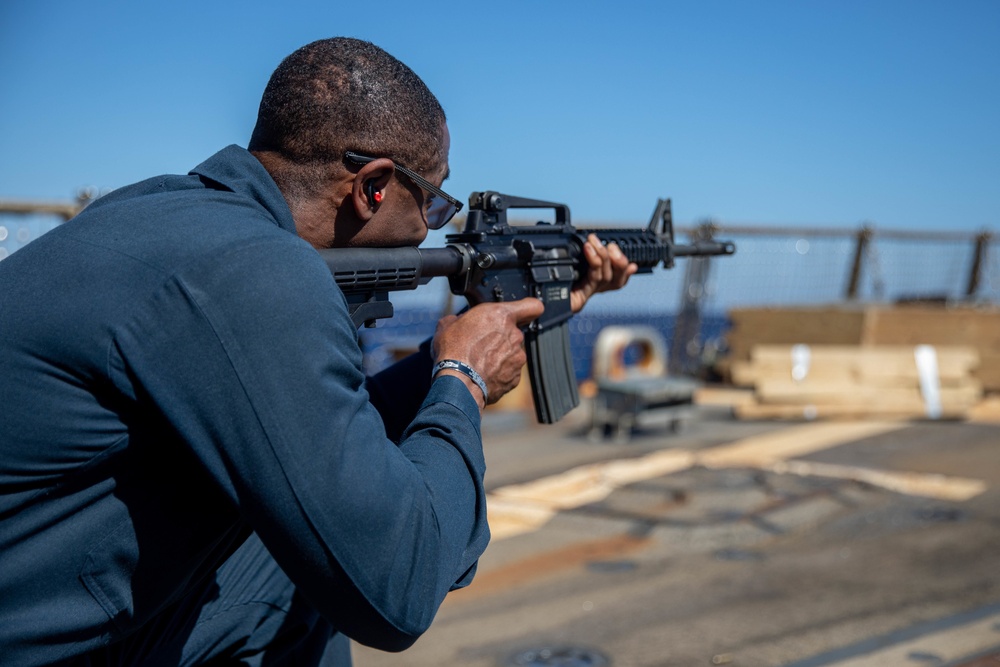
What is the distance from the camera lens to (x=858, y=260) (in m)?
12.5

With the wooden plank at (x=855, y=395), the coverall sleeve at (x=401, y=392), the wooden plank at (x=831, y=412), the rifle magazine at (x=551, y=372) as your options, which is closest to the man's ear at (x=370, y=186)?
the coverall sleeve at (x=401, y=392)

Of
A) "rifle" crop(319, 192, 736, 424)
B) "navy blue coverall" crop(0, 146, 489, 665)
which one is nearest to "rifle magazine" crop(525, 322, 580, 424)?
"rifle" crop(319, 192, 736, 424)

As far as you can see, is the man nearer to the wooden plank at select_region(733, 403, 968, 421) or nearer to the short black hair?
the short black hair

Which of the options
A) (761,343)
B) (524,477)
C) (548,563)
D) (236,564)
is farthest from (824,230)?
(236,564)

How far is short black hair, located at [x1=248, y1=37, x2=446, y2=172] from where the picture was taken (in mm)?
1937

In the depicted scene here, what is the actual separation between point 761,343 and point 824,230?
2.08 m

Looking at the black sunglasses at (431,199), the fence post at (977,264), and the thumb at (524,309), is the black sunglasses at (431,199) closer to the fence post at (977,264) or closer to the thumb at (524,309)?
the thumb at (524,309)

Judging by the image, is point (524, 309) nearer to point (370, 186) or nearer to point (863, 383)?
point (370, 186)

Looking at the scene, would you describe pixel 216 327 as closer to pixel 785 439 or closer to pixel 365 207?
pixel 365 207

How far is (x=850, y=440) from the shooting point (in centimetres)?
770

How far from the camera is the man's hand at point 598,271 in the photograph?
3.17 metres

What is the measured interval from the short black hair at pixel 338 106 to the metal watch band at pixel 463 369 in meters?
0.44

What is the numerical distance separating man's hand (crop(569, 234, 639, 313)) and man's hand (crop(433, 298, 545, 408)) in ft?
2.69

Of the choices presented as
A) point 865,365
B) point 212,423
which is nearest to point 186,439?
point 212,423
